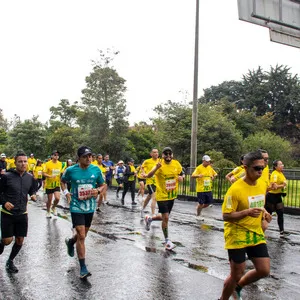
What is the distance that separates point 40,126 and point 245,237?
50.5 meters

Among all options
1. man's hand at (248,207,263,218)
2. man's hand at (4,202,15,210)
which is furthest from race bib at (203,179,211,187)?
man's hand at (248,207,263,218)

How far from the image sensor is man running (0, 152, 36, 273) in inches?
250

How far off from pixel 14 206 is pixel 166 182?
3.14m

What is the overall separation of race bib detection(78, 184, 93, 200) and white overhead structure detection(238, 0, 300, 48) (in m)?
5.37

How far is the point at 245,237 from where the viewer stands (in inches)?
181

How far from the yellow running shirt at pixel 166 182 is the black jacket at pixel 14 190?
2.80 meters

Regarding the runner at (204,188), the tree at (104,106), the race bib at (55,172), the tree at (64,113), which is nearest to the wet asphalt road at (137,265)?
the runner at (204,188)

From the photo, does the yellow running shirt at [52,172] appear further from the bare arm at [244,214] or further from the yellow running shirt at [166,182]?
the bare arm at [244,214]

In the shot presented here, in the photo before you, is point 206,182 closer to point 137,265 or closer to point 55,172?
point 55,172

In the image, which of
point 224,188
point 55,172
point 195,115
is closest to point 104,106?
point 195,115

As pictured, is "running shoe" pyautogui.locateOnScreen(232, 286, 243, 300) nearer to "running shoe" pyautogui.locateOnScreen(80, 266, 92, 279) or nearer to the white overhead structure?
"running shoe" pyautogui.locateOnScreen(80, 266, 92, 279)

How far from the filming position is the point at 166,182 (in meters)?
8.49

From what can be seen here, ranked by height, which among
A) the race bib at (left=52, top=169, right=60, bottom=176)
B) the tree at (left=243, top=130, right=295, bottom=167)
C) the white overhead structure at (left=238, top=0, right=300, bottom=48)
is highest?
the white overhead structure at (left=238, top=0, right=300, bottom=48)

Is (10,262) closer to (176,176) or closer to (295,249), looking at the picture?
(176,176)
